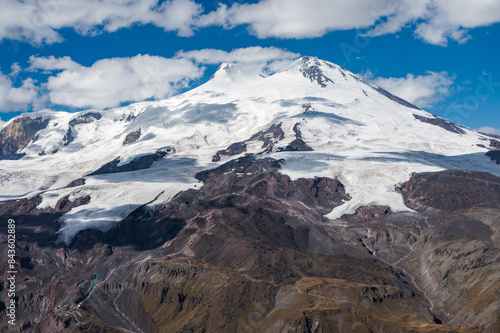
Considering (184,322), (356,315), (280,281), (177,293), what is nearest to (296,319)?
(356,315)

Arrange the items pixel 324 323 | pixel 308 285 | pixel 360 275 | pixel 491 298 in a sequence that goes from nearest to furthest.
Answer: pixel 324 323, pixel 491 298, pixel 308 285, pixel 360 275

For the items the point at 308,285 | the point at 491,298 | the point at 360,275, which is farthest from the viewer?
the point at 360,275

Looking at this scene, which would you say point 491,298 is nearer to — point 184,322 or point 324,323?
point 324,323

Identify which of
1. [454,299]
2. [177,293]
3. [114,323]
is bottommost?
[114,323]

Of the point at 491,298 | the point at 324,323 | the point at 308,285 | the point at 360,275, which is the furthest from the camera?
the point at 360,275

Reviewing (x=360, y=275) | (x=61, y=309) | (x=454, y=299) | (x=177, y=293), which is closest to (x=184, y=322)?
(x=177, y=293)

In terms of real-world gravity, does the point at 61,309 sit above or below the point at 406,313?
below

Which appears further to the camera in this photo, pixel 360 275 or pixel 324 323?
pixel 360 275

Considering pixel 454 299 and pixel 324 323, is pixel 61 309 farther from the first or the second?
pixel 454 299

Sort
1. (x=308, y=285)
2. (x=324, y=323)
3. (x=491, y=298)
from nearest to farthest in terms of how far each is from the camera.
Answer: (x=324, y=323)
(x=491, y=298)
(x=308, y=285)
